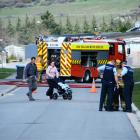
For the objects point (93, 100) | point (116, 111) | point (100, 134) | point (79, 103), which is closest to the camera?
point (100, 134)

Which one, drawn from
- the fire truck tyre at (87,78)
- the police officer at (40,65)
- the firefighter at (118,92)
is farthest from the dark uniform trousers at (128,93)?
the fire truck tyre at (87,78)

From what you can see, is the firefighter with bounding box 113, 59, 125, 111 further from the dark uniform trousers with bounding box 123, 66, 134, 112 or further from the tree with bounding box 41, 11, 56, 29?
the tree with bounding box 41, 11, 56, 29

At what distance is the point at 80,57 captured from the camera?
48.6 meters

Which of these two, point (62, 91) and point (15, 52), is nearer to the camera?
point (62, 91)

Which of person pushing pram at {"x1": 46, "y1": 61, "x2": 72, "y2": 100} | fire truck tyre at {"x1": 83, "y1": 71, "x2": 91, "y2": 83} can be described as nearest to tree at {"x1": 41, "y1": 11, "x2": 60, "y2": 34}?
fire truck tyre at {"x1": 83, "y1": 71, "x2": 91, "y2": 83}

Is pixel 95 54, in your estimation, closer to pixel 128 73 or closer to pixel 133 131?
pixel 128 73

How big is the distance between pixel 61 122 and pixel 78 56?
1084 inches

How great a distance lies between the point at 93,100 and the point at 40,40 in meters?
17.6

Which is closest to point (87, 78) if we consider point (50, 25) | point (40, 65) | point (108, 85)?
point (40, 65)

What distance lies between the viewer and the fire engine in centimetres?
4834

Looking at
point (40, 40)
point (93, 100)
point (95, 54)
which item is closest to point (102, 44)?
point (95, 54)

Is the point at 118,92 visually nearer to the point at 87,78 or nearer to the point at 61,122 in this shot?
the point at 61,122

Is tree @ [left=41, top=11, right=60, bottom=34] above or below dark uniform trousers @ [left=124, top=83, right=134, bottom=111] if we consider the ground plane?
above

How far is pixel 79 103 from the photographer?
2964cm
